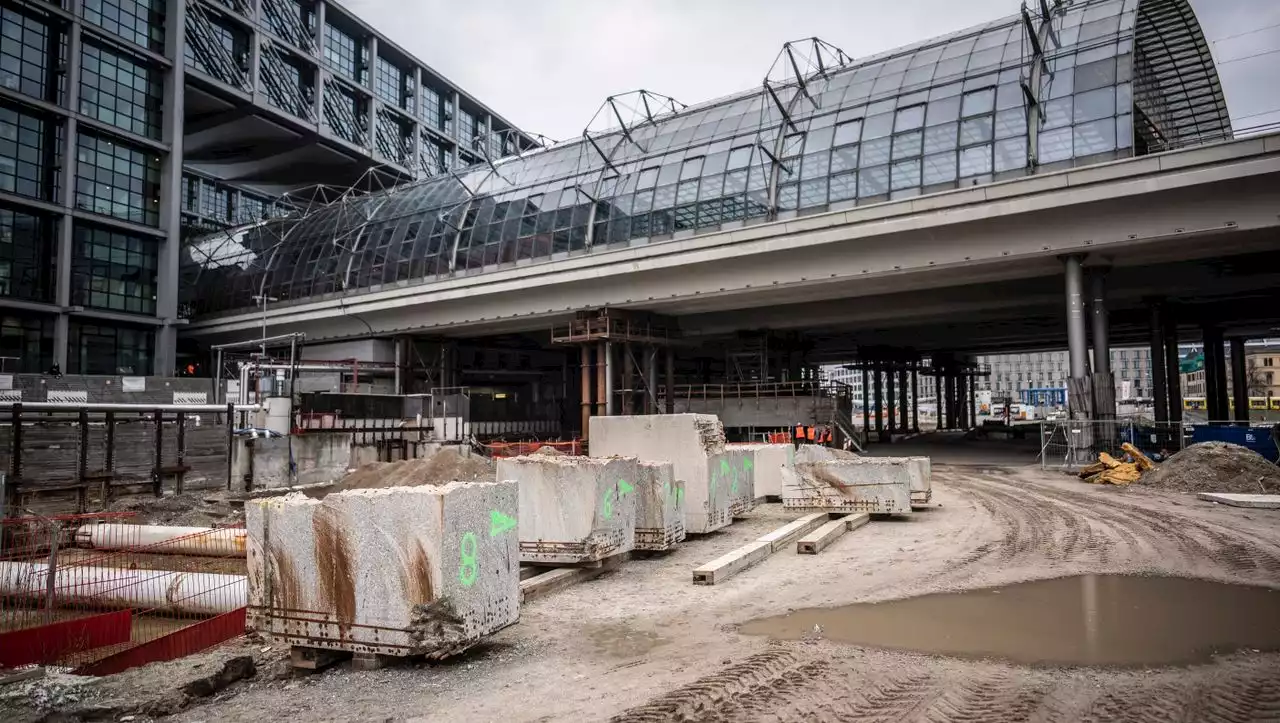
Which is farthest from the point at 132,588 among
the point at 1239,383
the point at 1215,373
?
the point at 1239,383

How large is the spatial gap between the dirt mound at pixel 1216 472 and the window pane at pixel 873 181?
1208cm

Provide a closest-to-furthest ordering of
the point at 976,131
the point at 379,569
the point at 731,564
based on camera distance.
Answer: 1. the point at 379,569
2. the point at 731,564
3. the point at 976,131

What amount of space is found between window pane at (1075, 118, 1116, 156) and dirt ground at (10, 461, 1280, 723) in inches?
596

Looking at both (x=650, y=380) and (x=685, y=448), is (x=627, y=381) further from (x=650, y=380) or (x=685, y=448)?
(x=685, y=448)

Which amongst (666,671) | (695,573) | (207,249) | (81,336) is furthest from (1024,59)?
(207,249)

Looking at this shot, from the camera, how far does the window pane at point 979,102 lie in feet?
80.2

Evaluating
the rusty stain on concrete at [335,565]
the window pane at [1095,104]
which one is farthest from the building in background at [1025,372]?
the rusty stain on concrete at [335,565]

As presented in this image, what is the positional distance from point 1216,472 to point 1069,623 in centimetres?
1413

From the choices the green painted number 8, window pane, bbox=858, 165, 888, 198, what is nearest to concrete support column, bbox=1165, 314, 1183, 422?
window pane, bbox=858, 165, 888, 198

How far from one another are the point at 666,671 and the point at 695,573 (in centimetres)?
334

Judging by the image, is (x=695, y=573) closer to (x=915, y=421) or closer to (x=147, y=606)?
(x=147, y=606)

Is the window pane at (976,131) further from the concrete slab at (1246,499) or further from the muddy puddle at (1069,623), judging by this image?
the muddy puddle at (1069,623)

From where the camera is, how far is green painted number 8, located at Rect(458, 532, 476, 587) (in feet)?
20.0

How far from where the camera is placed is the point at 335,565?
20.0 feet
